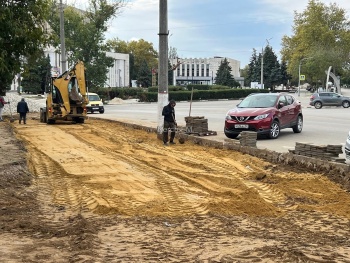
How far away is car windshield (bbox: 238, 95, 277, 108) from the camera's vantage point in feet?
60.0

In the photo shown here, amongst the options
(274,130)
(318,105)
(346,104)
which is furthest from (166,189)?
(346,104)

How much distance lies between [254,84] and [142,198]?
94617mm

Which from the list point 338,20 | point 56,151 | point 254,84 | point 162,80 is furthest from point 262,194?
point 254,84

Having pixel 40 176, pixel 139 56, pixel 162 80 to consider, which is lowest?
pixel 40 176

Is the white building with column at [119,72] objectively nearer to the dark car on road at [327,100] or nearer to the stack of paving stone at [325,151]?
the dark car on road at [327,100]

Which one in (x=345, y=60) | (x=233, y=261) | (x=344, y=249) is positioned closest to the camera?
(x=233, y=261)

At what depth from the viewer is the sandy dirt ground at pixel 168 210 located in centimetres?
565

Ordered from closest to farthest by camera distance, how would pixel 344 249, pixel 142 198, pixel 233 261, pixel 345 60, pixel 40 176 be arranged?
pixel 233 261 < pixel 344 249 < pixel 142 198 < pixel 40 176 < pixel 345 60

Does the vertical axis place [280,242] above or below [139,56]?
below

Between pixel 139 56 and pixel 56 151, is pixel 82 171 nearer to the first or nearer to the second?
pixel 56 151

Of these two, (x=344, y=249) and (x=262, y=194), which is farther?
(x=262, y=194)

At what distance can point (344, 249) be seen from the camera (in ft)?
18.7

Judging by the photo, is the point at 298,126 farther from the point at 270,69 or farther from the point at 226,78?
the point at 270,69

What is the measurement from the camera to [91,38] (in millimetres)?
64750
